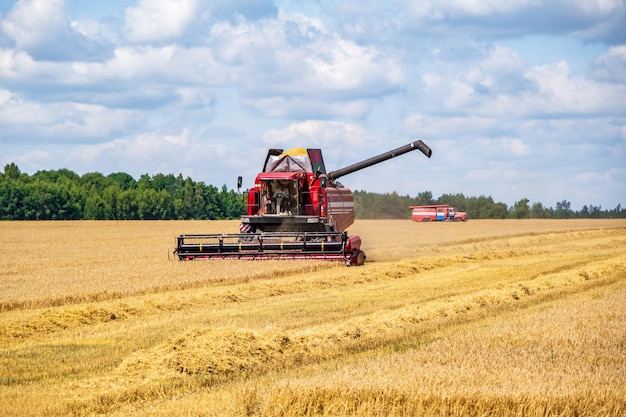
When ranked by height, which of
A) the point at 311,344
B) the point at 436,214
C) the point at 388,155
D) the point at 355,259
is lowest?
the point at 311,344

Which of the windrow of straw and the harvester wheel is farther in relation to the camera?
the harvester wheel

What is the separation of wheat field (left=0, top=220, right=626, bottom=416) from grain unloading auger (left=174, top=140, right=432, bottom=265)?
0.71 metres

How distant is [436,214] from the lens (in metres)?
75.4

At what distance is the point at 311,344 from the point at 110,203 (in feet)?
279

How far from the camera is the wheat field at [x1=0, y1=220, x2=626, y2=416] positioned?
6730 mm

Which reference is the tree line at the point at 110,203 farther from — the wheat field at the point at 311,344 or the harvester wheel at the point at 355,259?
the wheat field at the point at 311,344

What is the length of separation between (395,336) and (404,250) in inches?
785

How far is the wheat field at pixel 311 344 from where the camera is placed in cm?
673

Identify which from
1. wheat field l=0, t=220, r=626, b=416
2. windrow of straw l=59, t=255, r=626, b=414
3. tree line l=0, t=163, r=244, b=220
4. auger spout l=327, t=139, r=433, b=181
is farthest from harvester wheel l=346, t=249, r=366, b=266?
tree line l=0, t=163, r=244, b=220

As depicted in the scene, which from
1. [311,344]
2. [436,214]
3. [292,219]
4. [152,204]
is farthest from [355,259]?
[152,204]

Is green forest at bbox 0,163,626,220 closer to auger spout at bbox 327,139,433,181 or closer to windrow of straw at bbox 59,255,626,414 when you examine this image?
auger spout at bbox 327,139,433,181

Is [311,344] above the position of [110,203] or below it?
below

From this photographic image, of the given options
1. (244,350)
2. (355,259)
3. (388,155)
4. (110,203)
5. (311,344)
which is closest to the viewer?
(244,350)

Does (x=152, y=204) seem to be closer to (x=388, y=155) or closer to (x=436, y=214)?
(x=436, y=214)
